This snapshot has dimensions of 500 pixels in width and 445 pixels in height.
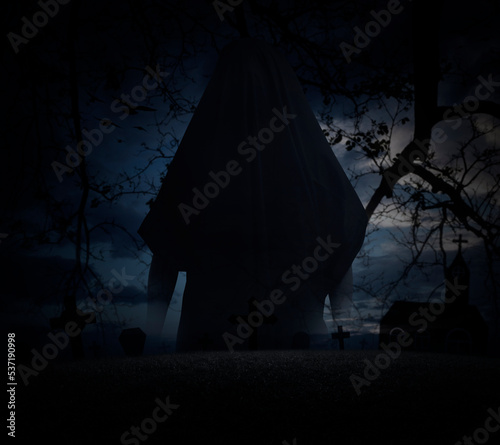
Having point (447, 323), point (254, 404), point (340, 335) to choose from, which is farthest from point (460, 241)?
point (447, 323)

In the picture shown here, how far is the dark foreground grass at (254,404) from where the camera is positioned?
6.11 feet

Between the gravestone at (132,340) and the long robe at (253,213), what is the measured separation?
2.96 feet

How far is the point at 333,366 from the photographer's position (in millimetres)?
3254

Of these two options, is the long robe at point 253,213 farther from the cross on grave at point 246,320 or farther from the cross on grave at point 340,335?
the cross on grave at point 340,335

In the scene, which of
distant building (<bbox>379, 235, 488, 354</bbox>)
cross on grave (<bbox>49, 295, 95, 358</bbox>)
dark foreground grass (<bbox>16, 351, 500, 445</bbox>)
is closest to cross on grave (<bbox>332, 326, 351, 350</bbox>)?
distant building (<bbox>379, 235, 488, 354</bbox>)

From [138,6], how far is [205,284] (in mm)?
3126

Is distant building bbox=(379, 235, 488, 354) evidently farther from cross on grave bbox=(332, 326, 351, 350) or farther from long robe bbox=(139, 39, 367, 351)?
long robe bbox=(139, 39, 367, 351)

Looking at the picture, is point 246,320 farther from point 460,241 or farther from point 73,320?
point 460,241

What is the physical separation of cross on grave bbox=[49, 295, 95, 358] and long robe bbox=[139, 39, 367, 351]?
56.0 inches

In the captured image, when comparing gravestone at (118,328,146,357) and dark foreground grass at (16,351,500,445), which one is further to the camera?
gravestone at (118,328,146,357)

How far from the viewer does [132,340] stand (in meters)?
4.47

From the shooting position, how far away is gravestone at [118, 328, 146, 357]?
14.7ft

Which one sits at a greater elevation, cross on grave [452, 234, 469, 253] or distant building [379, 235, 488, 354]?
cross on grave [452, 234, 469, 253]

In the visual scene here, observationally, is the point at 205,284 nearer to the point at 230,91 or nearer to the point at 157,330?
the point at 157,330
